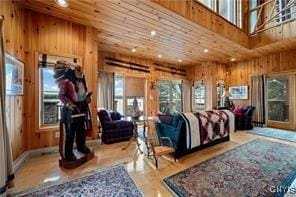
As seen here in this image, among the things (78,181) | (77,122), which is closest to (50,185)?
(78,181)

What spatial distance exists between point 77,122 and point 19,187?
4.30 ft

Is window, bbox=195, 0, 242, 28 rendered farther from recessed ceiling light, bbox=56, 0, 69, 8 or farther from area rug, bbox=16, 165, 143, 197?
area rug, bbox=16, 165, 143, 197

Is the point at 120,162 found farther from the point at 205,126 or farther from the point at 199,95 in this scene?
the point at 199,95

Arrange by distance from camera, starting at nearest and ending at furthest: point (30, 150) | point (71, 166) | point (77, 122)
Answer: point (71, 166), point (77, 122), point (30, 150)

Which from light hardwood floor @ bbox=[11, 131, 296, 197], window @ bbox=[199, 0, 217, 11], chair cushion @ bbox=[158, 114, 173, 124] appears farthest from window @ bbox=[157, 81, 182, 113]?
light hardwood floor @ bbox=[11, 131, 296, 197]

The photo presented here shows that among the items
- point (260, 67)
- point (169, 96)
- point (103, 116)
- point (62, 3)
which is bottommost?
point (103, 116)

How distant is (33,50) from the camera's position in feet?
12.4

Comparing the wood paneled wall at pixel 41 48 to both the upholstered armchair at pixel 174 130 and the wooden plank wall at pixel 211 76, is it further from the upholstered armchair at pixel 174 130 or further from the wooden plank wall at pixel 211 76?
the wooden plank wall at pixel 211 76

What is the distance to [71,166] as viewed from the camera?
124 inches

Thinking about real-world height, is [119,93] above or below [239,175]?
above

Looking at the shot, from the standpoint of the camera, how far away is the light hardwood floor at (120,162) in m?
2.58

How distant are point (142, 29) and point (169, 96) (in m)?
5.23

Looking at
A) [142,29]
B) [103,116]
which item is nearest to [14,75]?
[103,116]

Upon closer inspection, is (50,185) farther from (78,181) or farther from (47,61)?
(47,61)
